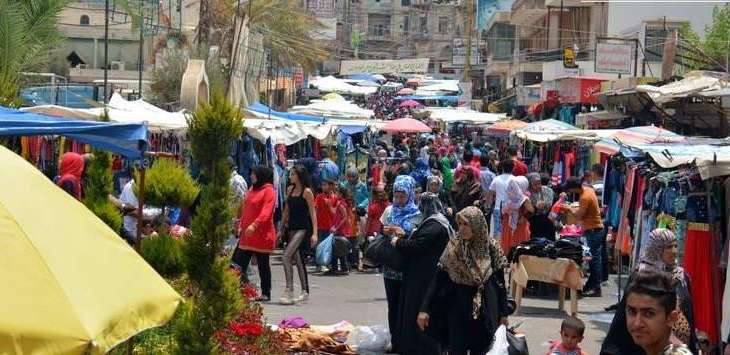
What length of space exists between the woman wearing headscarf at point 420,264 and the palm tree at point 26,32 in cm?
619

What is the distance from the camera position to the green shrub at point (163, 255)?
282 inches

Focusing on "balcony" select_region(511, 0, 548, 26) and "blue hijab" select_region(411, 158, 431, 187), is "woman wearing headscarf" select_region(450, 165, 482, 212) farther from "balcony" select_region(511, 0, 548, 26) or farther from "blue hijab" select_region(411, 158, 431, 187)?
"balcony" select_region(511, 0, 548, 26)

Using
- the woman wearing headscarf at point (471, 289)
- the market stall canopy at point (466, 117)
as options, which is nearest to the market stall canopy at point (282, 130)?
the woman wearing headscarf at point (471, 289)

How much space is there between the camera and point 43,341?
12.6 feet

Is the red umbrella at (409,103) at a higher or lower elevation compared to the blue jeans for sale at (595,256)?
higher

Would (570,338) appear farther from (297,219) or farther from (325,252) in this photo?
(325,252)

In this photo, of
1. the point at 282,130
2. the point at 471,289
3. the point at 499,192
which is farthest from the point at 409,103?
the point at 471,289

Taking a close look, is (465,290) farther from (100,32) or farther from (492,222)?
(100,32)

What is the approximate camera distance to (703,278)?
10531mm

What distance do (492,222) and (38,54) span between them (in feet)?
22.9

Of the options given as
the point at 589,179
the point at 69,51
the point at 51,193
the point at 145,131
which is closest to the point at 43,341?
the point at 51,193

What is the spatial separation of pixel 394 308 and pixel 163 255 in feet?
15.4

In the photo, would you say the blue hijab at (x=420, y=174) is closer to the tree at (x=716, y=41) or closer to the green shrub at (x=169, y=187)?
the tree at (x=716, y=41)

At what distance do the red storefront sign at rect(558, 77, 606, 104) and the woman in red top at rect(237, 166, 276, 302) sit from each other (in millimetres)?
20673
